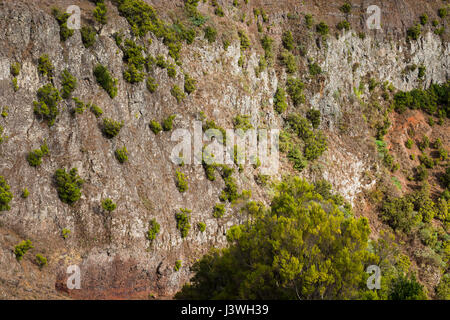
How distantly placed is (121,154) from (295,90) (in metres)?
17.2

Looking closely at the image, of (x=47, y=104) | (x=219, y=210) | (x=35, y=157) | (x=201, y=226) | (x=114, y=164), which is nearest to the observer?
(x=35, y=157)

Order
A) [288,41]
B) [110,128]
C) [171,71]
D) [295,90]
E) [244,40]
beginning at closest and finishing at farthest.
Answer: [110,128], [171,71], [244,40], [295,90], [288,41]

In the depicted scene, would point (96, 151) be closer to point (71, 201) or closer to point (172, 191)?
point (71, 201)

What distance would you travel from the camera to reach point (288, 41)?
3516cm

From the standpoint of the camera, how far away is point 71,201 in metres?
19.2

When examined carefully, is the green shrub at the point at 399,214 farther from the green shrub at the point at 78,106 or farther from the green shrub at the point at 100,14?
the green shrub at the point at 100,14

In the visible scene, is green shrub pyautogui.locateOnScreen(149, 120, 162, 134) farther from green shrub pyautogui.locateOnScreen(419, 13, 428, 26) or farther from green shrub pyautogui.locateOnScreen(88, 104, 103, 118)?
green shrub pyautogui.locateOnScreen(419, 13, 428, 26)

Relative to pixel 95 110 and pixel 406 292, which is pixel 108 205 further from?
pixel 406 292

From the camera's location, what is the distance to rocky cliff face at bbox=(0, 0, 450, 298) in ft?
59.7

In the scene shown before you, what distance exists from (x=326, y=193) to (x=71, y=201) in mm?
17626

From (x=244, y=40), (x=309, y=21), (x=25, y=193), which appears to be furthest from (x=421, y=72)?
(x=25, y=193)

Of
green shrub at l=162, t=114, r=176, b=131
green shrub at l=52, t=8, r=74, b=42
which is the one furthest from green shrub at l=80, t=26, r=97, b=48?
green shrub at l=162, t=114, r=176, b=131

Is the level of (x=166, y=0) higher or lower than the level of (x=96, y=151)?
higher
